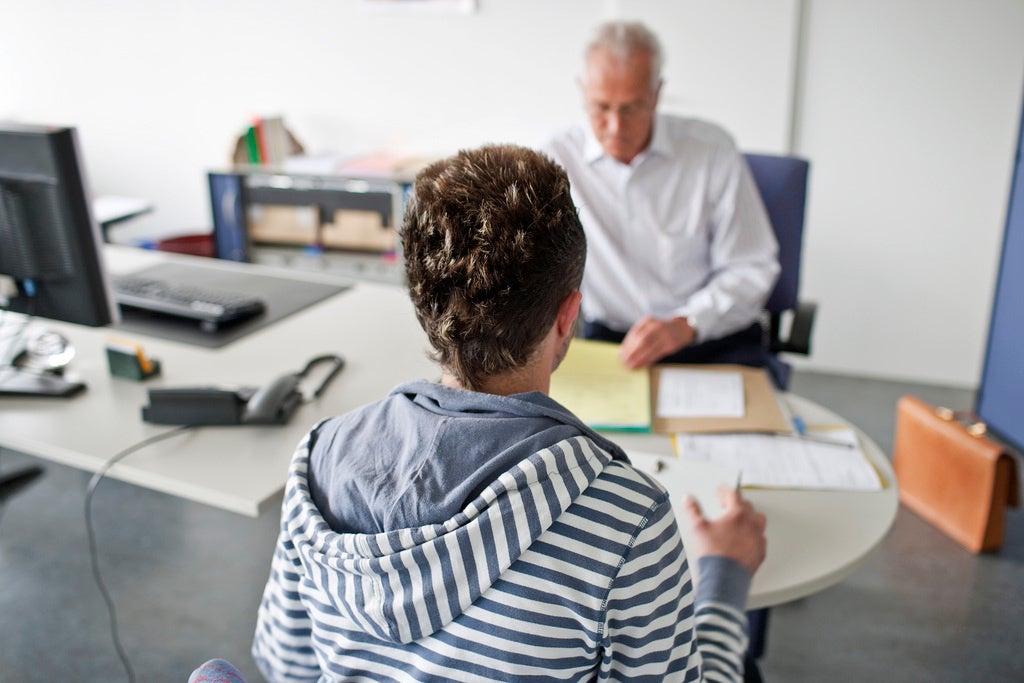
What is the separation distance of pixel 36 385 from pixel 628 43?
136cm

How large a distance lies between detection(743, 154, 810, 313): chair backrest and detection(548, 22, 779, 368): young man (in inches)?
2.3

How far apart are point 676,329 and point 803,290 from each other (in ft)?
6.12

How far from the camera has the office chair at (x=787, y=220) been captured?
199 cm

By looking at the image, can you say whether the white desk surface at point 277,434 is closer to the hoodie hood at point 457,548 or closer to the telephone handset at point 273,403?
the telephone handset at point 273,403

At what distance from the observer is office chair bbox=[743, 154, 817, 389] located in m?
1.99

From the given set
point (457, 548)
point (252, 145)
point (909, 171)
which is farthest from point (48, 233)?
point (909, 171)

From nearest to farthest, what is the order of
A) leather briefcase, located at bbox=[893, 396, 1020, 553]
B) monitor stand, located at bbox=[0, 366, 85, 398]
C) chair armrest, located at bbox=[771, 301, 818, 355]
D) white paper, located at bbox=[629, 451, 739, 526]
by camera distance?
white paper, located at bbox=[629, 451, 739, 526]
monitor stand, located at bbox=[0, 366, 85, 398]
chair armrest, located at bbox=[771, 301, 818, 355]
leather briefcase, located at bbox=[893, 396, 1020, 553]

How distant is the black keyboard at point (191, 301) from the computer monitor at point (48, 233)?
272 mm

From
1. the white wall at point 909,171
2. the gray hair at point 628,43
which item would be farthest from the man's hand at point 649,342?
the white wall at point 909,171

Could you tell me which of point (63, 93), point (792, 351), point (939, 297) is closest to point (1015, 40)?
point (939, 297)

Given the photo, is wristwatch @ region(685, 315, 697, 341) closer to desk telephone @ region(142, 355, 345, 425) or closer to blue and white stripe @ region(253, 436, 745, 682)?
desk telephone @ region(142, 355, 345, 425)

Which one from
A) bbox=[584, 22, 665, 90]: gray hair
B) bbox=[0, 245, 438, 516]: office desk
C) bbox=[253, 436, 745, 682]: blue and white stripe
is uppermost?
bbox=[584, 22, 665, 90]: gray hair

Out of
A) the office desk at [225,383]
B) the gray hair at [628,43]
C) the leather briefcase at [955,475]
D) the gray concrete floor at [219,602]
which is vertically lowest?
the gray concrete floor at [219,602]

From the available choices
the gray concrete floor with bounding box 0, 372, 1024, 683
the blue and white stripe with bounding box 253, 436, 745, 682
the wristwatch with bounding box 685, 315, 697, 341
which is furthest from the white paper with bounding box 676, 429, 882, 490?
the gray concrete floor with bounding box 0, 372, 1024, 683
